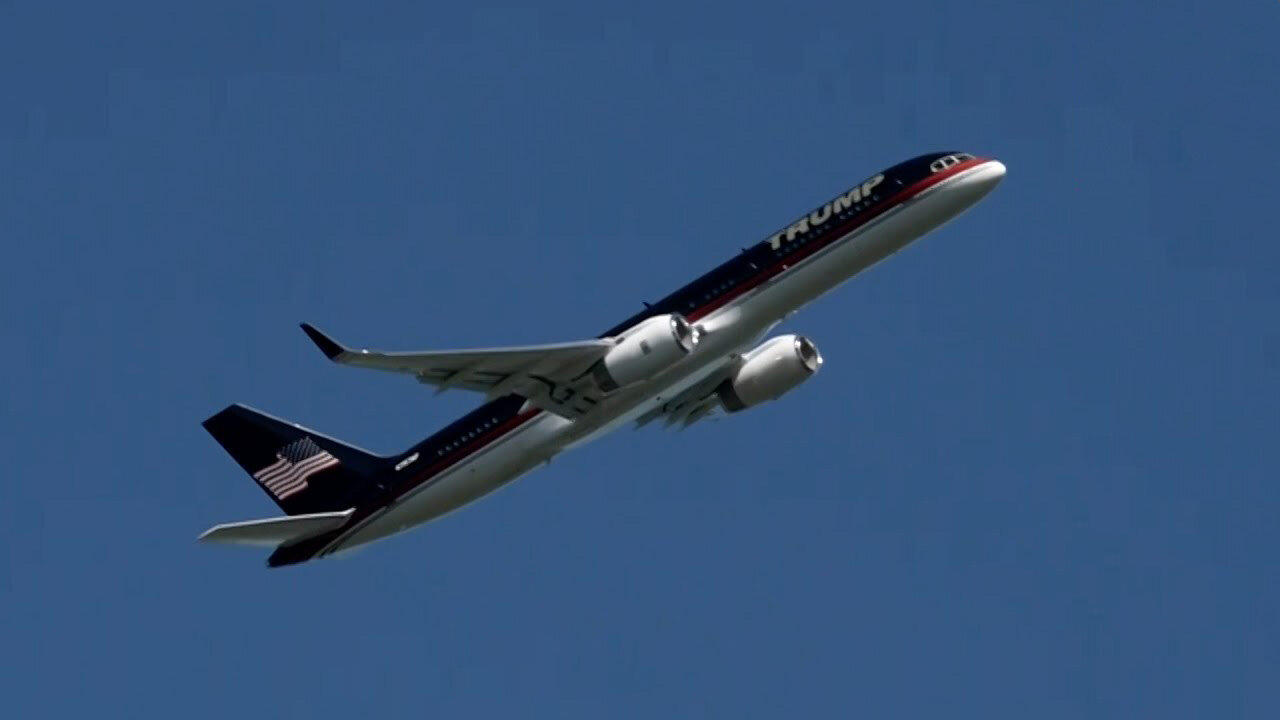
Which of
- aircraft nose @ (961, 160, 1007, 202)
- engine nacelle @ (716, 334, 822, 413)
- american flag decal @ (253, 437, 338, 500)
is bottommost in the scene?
engine nacelle @ (716, 334, 822, 413)

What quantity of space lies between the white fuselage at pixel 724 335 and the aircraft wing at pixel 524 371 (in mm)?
980

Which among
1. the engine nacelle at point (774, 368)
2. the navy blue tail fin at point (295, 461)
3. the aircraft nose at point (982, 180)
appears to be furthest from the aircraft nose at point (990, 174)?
the navy blue tail fin at point (295, 461)

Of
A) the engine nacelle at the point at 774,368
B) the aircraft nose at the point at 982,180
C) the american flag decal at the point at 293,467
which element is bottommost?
the engine nacelle at the point at 774,368

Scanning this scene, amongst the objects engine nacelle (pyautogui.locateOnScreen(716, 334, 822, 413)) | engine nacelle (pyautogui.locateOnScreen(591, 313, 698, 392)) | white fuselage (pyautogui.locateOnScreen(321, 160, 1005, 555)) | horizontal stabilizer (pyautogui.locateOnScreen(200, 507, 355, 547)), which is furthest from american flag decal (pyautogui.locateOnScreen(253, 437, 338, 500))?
engine nacelle (pyautogui.locateOnScreen(716, 334, 822, 413))

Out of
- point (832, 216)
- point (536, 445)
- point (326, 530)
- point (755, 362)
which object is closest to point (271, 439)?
point (326, 530)

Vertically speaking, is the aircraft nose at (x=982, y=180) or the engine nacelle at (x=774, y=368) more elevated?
the aircraft nose at (x=982, y=180)

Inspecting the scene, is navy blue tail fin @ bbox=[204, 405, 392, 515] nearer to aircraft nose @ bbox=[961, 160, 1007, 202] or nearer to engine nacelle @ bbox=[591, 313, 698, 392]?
engine nacelle @ bbox=[591, 313, 698, 392]

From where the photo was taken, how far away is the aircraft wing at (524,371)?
62.2 m

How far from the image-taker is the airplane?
208 feet

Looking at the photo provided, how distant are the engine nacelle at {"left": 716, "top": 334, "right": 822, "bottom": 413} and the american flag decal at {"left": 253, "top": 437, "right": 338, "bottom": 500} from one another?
43.8ft

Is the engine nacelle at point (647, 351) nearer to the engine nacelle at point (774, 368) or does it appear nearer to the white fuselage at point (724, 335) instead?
the white fuselage at point (724, 335)

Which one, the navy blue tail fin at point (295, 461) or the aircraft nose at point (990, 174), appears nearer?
the aircraft nose at point (990, 174)

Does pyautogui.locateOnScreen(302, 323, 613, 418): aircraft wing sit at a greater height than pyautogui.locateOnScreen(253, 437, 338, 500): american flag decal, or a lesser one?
lesser

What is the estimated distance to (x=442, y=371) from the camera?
6297 centimetres
